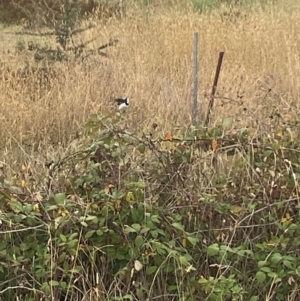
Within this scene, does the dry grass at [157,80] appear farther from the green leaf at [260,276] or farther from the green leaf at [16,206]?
the green leaf at [260,276]

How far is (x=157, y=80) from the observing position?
5.92 meters

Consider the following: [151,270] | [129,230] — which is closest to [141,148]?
[129,230]

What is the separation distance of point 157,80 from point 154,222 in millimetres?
3280

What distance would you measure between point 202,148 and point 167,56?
145 inches

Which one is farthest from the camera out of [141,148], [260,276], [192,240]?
[141,148]

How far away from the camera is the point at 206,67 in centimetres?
638

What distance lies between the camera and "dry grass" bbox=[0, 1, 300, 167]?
496cm

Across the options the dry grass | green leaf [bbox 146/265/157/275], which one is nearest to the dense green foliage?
green leaf [bbox 146/265/157/275]

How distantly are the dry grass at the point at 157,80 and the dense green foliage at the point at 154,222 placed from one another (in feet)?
2.88

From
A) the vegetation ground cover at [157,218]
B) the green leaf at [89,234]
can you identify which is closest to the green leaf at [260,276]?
the vegetation ground cover at [157,218]

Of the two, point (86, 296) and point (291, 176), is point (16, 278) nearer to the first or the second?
point (86, 296)

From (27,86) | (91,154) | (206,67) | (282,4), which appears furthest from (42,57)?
(282,4)

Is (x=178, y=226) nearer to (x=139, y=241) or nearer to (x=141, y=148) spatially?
(x=139, y=241)

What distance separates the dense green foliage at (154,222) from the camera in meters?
2.67
